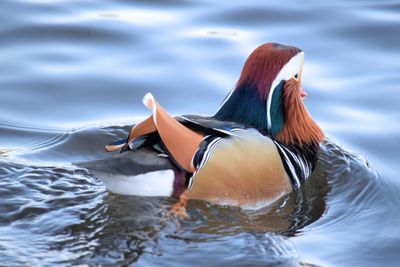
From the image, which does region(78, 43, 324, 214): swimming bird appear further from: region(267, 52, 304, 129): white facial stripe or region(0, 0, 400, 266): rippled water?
region(0, 0, 400, 266): rippled water

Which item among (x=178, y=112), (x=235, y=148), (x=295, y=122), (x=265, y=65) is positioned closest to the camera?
(x=235, y=148)

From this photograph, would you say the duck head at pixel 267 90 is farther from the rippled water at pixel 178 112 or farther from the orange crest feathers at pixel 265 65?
the rippled water at pixel 178 112

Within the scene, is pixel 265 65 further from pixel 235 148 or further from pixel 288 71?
pixel 235 148

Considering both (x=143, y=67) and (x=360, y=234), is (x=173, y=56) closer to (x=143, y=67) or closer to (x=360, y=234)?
(x=143, y=67)

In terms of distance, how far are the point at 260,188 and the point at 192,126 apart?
513mm

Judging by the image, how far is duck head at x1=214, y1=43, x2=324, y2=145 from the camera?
5.44m

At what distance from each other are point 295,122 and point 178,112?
1171 mm

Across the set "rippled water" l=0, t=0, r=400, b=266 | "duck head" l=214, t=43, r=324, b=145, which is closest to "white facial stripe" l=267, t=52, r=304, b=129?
"duck head" l=214, t=43, r=324, b=145

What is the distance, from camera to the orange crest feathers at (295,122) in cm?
559

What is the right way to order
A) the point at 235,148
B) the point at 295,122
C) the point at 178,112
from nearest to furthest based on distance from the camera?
the point at 235,148, the point at 295,122, the point at 178,112

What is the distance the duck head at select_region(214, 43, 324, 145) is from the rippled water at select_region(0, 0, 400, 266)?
1.62 ft

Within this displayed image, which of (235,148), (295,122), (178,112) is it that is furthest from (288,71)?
(178,112)

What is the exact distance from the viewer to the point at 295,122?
18.6 ft

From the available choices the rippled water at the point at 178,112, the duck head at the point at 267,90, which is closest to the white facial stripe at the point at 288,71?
the duck head at the point at 267,90
